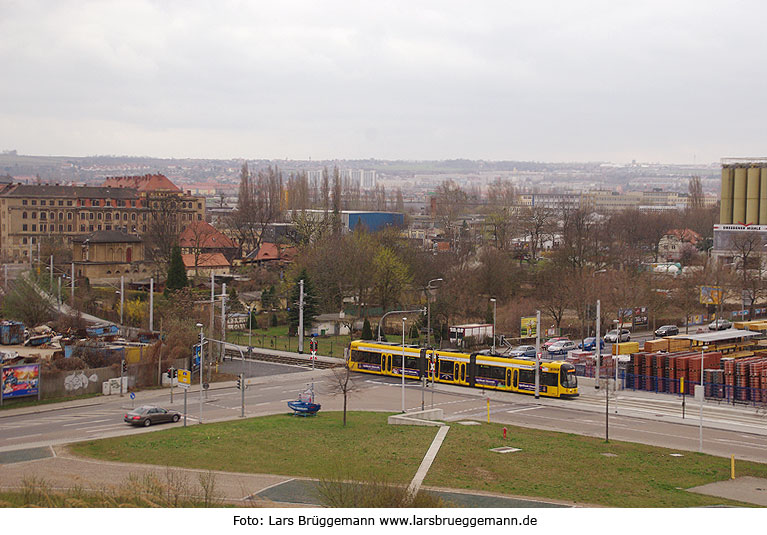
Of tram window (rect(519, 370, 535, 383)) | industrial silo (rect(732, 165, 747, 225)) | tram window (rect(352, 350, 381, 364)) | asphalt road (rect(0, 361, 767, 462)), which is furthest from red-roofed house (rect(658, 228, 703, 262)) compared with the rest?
tram window (rect(519, 370, 535, 383))

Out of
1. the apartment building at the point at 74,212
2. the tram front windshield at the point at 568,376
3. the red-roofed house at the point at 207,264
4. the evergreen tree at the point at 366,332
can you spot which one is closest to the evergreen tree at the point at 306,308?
the evergreen tree at the point at 366,332

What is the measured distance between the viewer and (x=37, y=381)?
4022 cm

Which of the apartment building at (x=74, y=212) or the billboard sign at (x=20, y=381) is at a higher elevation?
the apartment building at (x=74, y=212)

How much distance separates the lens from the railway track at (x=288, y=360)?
5269 centimetres

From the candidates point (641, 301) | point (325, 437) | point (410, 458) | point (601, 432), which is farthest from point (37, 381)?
point (641, 301)

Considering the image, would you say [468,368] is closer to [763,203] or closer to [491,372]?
[491,372]

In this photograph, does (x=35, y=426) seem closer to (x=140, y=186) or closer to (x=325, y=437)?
(x=325, y=437)

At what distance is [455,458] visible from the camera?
1119 inches

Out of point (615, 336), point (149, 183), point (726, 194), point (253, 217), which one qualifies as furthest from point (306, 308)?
point (149, 183)

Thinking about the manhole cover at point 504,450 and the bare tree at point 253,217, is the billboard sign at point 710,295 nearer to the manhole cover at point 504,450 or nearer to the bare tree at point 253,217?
the manhole cover at point 504,450

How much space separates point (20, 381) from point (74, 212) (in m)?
77.2

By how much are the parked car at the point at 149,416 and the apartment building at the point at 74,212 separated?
72066 mm

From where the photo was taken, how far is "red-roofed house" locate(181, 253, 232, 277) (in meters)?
88.8

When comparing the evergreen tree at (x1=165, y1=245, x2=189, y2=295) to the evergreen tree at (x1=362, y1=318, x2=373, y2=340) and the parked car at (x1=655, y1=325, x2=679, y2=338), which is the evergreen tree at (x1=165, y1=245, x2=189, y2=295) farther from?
the parked car at (x1=655, y1=325, x2=679, y2=338)
